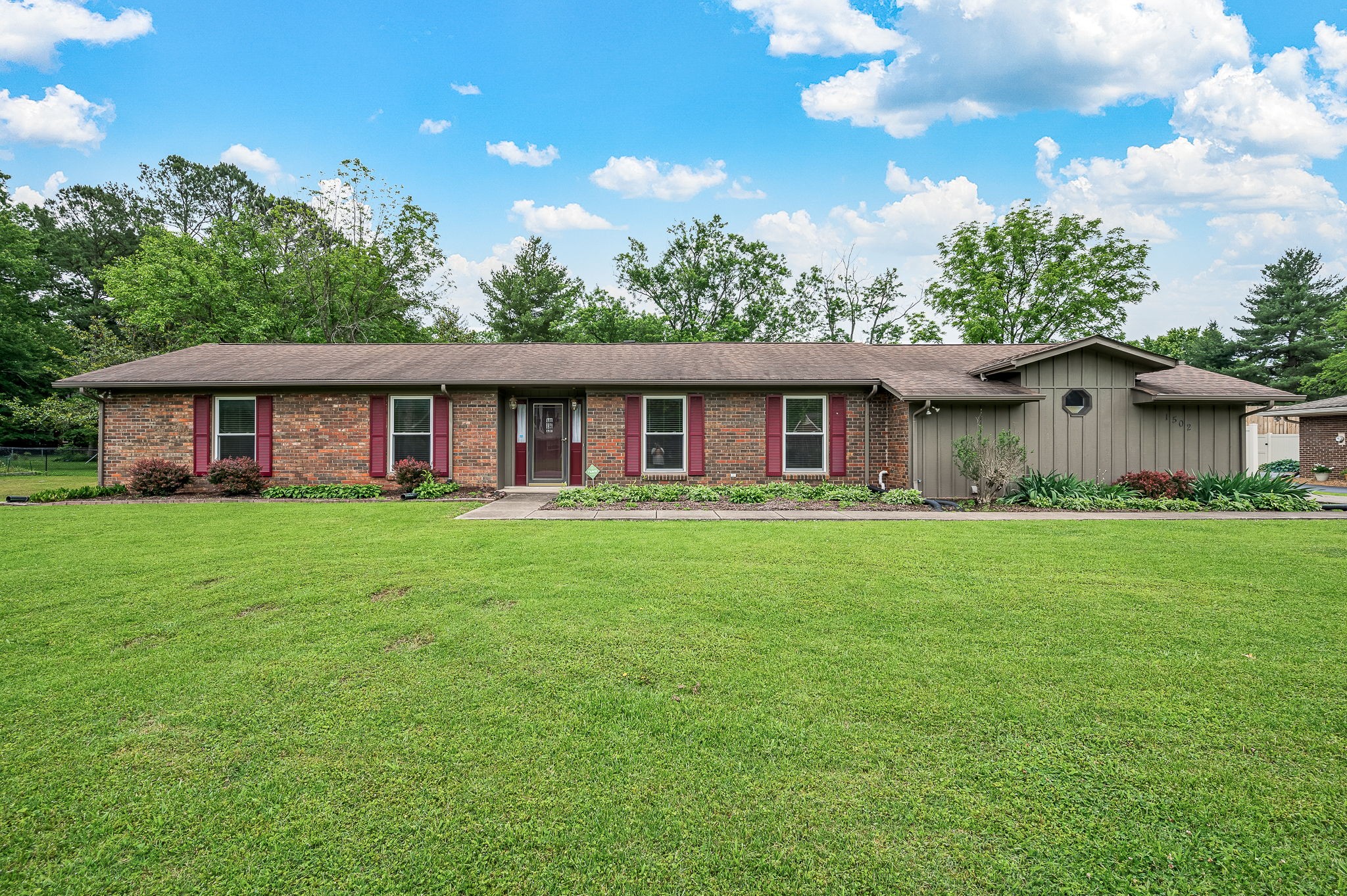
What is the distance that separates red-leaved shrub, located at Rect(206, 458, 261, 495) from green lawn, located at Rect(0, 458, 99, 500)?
3916mm

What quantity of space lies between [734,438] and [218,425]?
35.1ft

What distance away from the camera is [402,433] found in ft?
39.9

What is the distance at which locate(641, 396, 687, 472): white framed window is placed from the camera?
12.2m

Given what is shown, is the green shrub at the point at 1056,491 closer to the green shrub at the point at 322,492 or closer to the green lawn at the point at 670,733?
the green lawn at the point at 670,733

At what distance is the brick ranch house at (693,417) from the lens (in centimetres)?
1137

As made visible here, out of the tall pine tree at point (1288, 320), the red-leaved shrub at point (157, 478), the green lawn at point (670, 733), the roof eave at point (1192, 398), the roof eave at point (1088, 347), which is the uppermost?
the tall pine tree at point (1288, 320)

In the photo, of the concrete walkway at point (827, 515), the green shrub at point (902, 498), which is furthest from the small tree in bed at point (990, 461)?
the green shrub at point (902, 498)

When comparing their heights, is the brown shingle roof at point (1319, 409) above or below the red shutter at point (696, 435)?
above

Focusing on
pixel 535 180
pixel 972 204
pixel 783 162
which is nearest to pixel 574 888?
pixel 783 162

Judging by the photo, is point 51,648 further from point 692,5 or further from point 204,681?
point 692,5

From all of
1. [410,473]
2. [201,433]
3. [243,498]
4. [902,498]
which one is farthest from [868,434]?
[201,433]

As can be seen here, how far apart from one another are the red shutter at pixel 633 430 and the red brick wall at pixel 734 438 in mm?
123

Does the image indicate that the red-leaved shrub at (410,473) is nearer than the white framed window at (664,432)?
Yes

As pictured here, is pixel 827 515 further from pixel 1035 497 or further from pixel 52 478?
pixel 52 478
